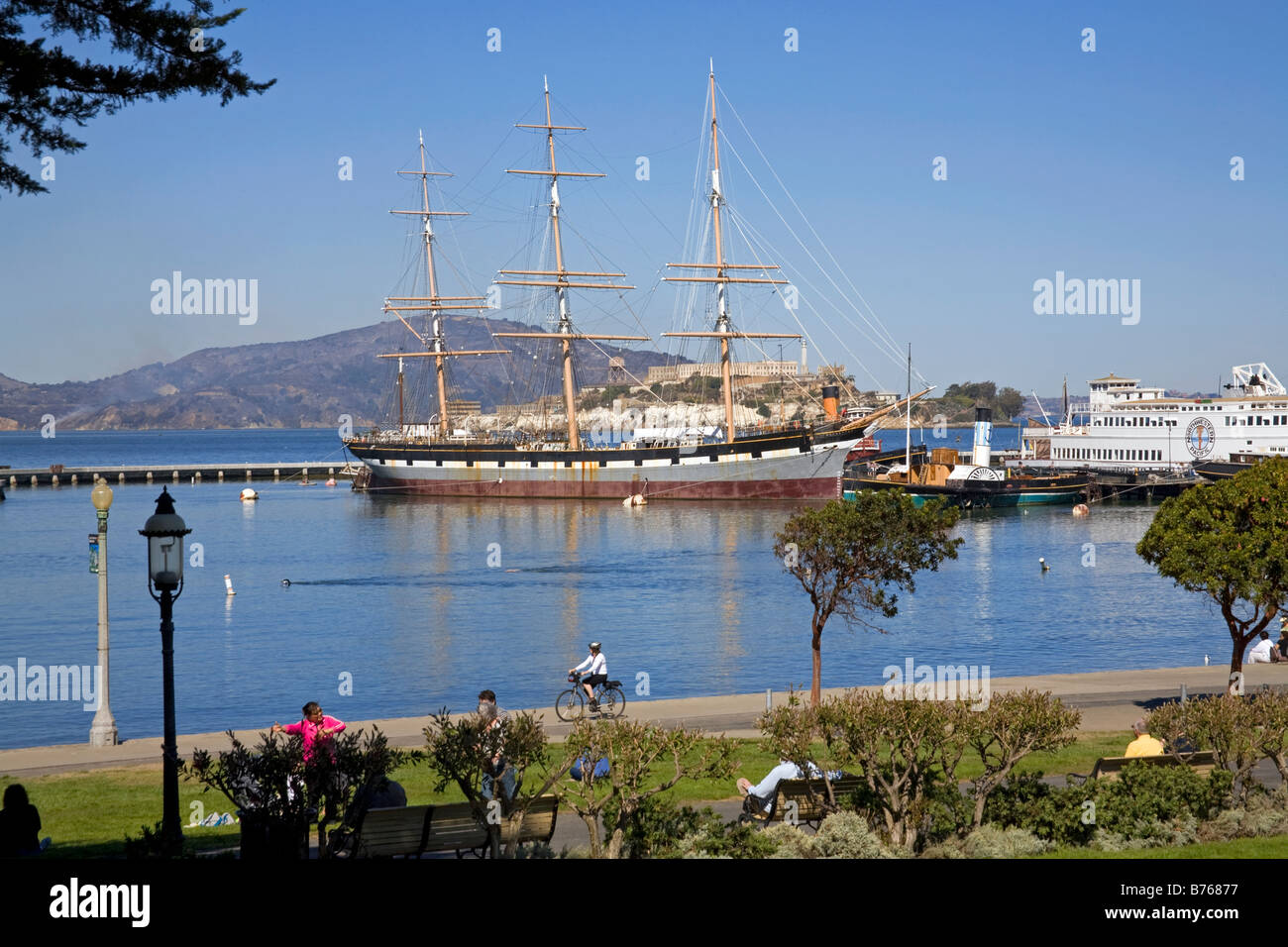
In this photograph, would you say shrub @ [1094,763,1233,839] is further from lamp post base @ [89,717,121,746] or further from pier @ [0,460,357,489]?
pier @ [0,460,357,489]

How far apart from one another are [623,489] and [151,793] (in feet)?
261

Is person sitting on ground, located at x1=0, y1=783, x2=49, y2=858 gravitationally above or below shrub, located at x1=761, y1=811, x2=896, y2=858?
above

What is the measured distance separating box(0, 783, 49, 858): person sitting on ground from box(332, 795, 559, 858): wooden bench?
7.70ft

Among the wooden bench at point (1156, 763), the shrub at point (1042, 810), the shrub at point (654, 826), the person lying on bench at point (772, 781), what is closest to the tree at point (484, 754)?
the shrub at point (654, 826)

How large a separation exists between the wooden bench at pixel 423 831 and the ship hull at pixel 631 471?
79.0 m

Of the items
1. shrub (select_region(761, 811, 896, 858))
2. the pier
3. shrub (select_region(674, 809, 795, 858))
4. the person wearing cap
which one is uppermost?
the pier

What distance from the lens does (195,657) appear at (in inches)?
1249

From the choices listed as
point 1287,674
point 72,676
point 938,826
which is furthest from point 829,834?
point 72,676

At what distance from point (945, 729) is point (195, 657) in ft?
85.9

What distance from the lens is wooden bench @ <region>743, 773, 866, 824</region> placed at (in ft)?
35.1

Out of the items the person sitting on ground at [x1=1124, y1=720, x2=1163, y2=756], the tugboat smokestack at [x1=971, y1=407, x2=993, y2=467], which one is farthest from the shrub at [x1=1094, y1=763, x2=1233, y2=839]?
the tugboat smokestack at [x1=971, y1=407, x2=993, y2=467]

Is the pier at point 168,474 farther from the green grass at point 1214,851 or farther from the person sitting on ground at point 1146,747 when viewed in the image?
the green grass at point 1214,851

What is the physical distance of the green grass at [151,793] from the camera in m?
11.7
